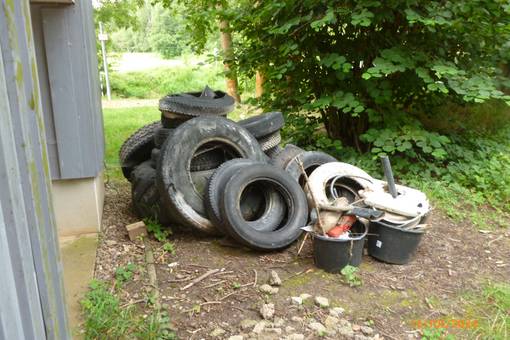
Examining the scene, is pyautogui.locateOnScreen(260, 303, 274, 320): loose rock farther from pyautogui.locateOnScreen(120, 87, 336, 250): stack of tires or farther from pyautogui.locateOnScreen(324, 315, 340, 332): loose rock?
pyautogui.locateOnScreen(120, 87, 336, 250): stack of tires

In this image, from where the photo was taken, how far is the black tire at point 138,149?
4914mm

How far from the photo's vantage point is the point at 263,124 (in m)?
4.62

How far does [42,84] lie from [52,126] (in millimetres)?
371

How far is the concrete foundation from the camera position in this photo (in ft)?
12.9

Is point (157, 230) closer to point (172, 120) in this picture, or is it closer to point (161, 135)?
point (161, 135)

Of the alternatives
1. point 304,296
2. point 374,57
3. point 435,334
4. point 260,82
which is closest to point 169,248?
point 304,296

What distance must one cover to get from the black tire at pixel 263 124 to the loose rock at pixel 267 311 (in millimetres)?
2135

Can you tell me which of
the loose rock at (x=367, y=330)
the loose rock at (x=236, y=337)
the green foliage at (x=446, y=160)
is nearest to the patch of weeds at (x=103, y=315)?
the loose rock at (x=236, y=337)

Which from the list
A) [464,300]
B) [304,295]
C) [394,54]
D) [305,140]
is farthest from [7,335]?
[305,140]

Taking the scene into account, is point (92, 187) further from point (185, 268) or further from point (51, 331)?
point (51, 331)

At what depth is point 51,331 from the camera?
5.31 feet

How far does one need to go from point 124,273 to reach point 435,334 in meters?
2.28

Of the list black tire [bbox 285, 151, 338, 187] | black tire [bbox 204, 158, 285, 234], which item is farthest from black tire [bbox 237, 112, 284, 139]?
black tire [bbox 204, 158, 285, 234]

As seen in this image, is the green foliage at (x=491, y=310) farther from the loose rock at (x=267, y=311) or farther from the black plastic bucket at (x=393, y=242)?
the loose rock at (x=267, y=311)
